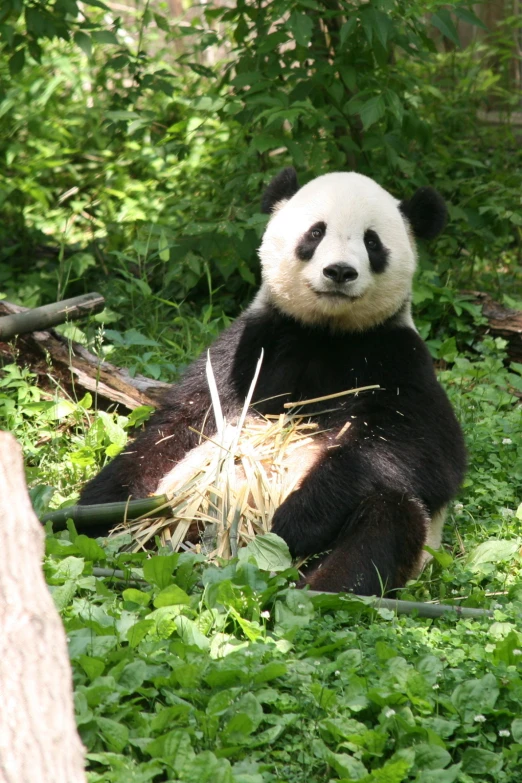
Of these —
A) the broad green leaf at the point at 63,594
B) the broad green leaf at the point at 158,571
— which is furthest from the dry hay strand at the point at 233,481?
the broad green leaf at the point at 63,594

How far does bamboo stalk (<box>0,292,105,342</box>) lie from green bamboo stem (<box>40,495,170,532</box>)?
145 centimetres

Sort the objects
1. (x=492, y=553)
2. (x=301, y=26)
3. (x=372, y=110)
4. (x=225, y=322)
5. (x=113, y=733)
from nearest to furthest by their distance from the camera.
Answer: (x=113, y=733)
(x=492, y=553)
(x=301, y=26)
(x=372, y=110)
(x=225, y=322)

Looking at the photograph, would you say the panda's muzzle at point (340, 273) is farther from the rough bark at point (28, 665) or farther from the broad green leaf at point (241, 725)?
the rough bark at point (28, 665)

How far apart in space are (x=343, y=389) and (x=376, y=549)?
0.90 m

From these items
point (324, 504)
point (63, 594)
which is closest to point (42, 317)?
point (324, 504)

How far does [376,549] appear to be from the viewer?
399 centimetres

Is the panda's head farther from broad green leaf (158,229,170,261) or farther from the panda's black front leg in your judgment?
broad green leaf (158,229,170,261)

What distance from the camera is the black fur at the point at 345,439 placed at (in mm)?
4086

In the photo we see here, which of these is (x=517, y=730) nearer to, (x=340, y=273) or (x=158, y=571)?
(x=158, y=571)

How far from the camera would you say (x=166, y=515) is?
436cm

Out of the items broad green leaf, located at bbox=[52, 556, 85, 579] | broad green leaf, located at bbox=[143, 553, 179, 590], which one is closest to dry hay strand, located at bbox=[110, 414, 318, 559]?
broad green leaf, located at bbox=[143, 553, 179, 590]

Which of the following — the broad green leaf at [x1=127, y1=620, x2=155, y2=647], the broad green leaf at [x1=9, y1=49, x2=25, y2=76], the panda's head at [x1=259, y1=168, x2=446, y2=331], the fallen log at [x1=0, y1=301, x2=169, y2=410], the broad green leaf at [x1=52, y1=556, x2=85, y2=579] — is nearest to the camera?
the broad green leaf at [x1=127, y1=620, x2=155, y2=647]

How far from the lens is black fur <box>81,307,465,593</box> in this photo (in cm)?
409

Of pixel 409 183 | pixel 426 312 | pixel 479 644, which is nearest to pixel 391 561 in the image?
pixel 479 644
